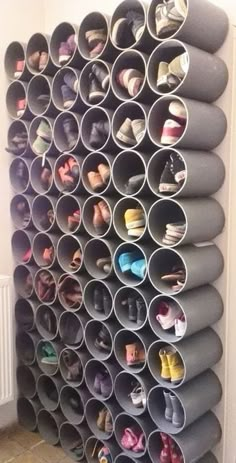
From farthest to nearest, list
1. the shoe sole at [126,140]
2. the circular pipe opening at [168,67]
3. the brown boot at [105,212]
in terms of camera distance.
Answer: the brown boot at [105,212] < the shoe sole at [126,140] < the circular pipe opening at [168,67]

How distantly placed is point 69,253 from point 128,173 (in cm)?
54

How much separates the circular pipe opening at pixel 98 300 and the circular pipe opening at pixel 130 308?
2.2 inches

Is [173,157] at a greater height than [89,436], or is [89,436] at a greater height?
[173,157]

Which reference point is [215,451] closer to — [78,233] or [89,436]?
[89,436]

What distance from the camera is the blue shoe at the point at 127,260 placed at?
1741 mm

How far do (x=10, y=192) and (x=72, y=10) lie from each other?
1048 millimetres

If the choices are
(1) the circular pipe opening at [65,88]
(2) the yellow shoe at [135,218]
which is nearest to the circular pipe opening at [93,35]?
(1) the circular pipe opening at [65,88]

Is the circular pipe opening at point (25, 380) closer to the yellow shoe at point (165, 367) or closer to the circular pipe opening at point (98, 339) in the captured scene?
the circular pipe opening at point (98, 339)

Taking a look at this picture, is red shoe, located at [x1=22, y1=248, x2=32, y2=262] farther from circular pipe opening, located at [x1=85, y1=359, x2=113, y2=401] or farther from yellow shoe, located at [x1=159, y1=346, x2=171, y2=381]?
yellow shoe, located at [x1=159, y1=346, x2=171, y2=381]

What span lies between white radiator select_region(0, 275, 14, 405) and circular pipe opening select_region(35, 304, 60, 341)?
0.15 metres

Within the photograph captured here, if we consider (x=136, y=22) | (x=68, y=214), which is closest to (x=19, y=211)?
(x=68, y=214)

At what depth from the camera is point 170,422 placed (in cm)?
166

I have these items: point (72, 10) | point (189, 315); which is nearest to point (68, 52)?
point (72, 10)

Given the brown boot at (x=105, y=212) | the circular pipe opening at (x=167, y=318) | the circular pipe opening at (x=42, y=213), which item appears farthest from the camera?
the circular pipe opening at (x=42, y=213)
